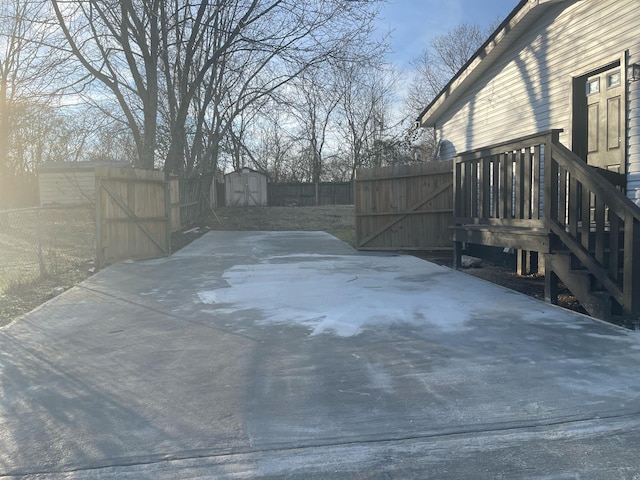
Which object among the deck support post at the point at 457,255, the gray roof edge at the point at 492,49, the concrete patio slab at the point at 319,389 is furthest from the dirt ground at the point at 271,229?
the gray roof edge at the point at 492,49

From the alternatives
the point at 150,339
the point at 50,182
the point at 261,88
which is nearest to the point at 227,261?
the point at 150,339

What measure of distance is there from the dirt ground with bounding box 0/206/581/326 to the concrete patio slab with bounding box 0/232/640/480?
94 centimetres

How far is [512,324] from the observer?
5613mm

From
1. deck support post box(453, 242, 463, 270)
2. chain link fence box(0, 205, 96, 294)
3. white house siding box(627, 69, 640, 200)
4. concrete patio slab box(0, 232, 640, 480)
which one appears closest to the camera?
concrete patio slab box(0, 232, 640, 480)

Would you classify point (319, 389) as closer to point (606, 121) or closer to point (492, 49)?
point (606, 121)

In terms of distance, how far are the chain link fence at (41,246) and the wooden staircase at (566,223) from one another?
7.96m

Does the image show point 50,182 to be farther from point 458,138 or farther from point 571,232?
point 571,232

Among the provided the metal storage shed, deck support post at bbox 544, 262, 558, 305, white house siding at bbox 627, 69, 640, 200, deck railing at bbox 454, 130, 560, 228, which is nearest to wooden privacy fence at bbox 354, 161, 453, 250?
deck railing at bbox 454, 130, 560, 228

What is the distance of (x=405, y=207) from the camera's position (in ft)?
41.9

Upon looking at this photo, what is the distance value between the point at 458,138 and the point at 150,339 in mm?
10448

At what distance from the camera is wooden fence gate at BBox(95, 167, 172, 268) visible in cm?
1085

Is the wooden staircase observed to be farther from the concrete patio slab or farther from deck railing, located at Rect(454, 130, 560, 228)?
the concrete patio slab

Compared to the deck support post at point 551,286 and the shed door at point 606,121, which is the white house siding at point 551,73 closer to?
the shed door at point 606,121

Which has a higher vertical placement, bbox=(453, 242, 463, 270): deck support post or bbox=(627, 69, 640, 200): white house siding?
bbox=(627, 69, 640, 200): white house siding
